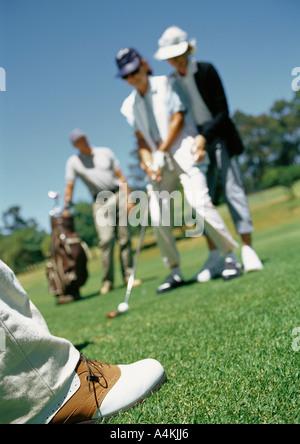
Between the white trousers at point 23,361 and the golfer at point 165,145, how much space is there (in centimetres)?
289

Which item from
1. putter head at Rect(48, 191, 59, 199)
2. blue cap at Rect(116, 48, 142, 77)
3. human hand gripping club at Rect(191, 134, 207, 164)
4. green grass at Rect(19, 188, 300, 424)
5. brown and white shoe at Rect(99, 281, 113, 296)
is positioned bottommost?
brown and white shoe at Rect(99, 281, 113, 296)

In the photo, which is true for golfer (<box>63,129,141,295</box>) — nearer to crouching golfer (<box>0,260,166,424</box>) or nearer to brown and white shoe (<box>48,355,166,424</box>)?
brown and white shoe (<box>48,355,166,424</box>)

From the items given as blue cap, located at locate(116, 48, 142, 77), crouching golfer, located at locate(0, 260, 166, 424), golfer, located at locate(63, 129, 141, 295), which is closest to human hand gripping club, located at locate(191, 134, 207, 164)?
blue cap, located at locate(116, 48, 142, 77)

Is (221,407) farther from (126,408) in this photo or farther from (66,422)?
(66,422)

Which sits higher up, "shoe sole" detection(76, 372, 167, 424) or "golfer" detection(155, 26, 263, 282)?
"golfer" detection(155, 26, 263, 282)

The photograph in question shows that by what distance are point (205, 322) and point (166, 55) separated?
2682 millimetres

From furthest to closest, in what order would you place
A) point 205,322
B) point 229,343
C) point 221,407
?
point 205,322
point 229,343
point 221,407

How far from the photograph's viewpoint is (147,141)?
15.0 feet

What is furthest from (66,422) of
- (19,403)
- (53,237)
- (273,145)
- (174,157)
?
(273,145)

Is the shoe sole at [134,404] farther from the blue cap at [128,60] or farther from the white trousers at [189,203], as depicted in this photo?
the blue cap at [128,60]

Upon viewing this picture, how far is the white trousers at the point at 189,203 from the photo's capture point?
4199mm

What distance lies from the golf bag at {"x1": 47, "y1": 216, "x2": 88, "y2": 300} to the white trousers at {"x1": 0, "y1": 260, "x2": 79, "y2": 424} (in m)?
5.67

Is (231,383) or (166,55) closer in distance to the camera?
(231,383)

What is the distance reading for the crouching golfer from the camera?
1.34 meters
